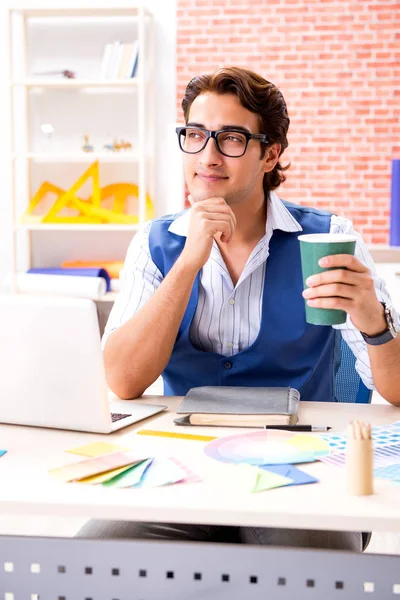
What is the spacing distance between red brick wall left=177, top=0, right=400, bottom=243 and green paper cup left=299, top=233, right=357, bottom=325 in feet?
13.9

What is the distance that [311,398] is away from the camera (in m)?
2.07

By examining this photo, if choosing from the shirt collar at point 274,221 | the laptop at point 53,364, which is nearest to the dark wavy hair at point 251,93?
the shirt collar at point 274,221

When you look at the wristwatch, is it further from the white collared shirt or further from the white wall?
the white wall

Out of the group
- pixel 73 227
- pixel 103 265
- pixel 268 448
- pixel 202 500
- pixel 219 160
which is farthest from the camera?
pixel 103 265

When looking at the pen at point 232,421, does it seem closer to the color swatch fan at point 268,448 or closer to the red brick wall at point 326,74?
the color swatch fan at point 268,448

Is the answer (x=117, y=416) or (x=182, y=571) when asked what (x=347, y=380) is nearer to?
(x=117, y=416)

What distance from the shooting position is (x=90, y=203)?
18.4ft

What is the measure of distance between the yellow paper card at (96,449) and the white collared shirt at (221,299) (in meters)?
0.53

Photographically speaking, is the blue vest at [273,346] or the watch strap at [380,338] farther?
the blue vest at [273,346]

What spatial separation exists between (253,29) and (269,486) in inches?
193

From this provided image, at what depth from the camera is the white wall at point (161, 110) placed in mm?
5512

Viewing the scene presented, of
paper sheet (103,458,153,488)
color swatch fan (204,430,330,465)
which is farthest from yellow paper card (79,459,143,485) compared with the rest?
color swatch fan (204,430,330,465)

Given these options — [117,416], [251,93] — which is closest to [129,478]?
[117,416]

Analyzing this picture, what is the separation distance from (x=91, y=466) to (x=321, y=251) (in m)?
0.55
